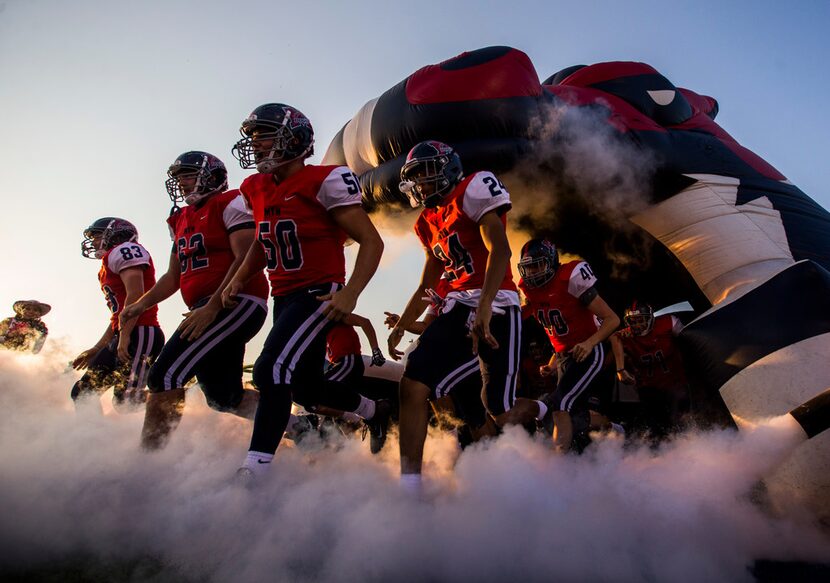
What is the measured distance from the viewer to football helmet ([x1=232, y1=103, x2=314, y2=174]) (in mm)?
3035

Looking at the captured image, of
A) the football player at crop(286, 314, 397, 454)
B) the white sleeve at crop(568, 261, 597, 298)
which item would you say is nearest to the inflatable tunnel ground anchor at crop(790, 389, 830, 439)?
the white sleeve at crop(568, 261, 597, 298)

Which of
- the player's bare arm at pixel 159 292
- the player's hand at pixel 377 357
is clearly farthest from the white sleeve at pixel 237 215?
the player's hand at pixel 377 357

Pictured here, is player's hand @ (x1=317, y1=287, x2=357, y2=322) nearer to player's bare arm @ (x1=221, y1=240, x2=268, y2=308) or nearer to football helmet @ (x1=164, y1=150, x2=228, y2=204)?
player's bare arm @ (x1=221, y1=240, x2=268, y2=308)

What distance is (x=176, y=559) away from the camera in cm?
193

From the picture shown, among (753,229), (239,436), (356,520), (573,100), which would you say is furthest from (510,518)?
(573,100)

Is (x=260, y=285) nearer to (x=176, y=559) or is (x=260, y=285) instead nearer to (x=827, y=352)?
(x=176, y=559)

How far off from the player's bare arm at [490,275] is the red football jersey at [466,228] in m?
0.11

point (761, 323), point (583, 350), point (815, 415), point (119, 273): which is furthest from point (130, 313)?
point (761, 323)

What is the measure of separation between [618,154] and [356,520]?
3916 millimetres

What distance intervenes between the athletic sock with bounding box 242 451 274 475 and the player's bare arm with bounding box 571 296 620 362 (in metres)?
2.49

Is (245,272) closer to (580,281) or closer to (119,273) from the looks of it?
(119,273)

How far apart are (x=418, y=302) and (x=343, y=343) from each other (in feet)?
4.32

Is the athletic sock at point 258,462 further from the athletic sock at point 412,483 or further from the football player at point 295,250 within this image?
the athletic sock at point 412,483

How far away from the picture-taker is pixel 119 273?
13.9ft
